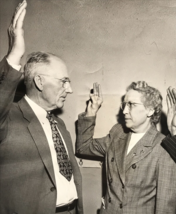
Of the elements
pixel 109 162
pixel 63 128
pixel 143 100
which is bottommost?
pixel 109 162

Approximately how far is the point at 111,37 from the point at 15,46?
1.33 m

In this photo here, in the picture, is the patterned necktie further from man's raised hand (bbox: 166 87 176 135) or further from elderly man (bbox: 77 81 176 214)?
man's raised hand (bbox: 166 87 176 135)

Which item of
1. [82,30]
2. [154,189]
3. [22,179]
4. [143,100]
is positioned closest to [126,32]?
[82,30]

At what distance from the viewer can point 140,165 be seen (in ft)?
6.25

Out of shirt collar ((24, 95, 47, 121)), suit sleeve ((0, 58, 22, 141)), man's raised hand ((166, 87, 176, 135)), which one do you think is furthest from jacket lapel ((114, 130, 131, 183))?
suit sleeve ((0, 58, 22, 141))

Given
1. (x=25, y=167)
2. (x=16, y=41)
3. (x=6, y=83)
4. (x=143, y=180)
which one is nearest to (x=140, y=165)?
(x=143, y=180)

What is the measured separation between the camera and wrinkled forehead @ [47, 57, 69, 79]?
77.1 inches

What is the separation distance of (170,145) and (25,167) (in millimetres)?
1122

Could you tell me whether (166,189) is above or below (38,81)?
below

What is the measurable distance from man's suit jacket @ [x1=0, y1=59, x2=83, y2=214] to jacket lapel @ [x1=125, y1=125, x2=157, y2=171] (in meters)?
0.64

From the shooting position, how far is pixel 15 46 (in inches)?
58.4

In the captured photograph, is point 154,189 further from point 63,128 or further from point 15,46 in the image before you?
point 15,46

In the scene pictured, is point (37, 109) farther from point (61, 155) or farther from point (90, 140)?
point (90, 140)

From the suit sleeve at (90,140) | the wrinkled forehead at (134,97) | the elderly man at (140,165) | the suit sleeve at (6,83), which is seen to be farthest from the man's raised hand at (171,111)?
the suit sleeve at (6,83)
